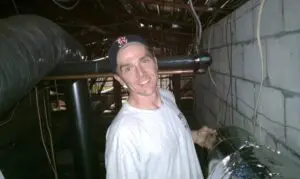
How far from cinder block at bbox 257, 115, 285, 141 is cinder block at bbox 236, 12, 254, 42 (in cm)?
53

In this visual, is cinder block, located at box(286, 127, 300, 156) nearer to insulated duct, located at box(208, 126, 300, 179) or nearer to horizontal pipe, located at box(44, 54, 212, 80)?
insulated duct, located at box(208, 126, 300, 179)

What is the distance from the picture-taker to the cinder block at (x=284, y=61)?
1142 millimetres

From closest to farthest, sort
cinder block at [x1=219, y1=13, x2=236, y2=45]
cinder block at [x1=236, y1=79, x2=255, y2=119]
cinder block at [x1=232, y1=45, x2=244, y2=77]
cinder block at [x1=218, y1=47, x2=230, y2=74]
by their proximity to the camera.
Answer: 1. cinder block at [x1=236, y1=79, x2=255, y2=119]
2. cinder block at [x1=232, y1=45, x2=244, y2=77]
3. cinder block at [x1=219, y1=13, x2=236, y2=45]
4. cinder block at [x1=218, y1=47, x2=230, y2=74]

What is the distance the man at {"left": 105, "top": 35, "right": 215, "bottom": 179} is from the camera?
3.76ft

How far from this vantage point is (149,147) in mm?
1206

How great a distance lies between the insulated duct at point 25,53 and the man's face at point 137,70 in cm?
42

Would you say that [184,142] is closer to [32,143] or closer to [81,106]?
[81,106]

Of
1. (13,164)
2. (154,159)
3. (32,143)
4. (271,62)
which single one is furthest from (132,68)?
(32,143)

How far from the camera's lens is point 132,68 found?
4.30ft

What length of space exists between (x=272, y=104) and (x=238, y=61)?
0.66m

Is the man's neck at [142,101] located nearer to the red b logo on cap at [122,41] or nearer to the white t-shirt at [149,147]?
the white t-shirt at [149,147]

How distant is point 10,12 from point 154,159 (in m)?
1.83

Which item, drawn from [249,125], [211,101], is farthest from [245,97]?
[211,101]

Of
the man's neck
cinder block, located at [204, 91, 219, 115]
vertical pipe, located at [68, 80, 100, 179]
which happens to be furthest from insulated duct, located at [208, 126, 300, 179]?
cinder block, located at [204, 91, 219, 115]
